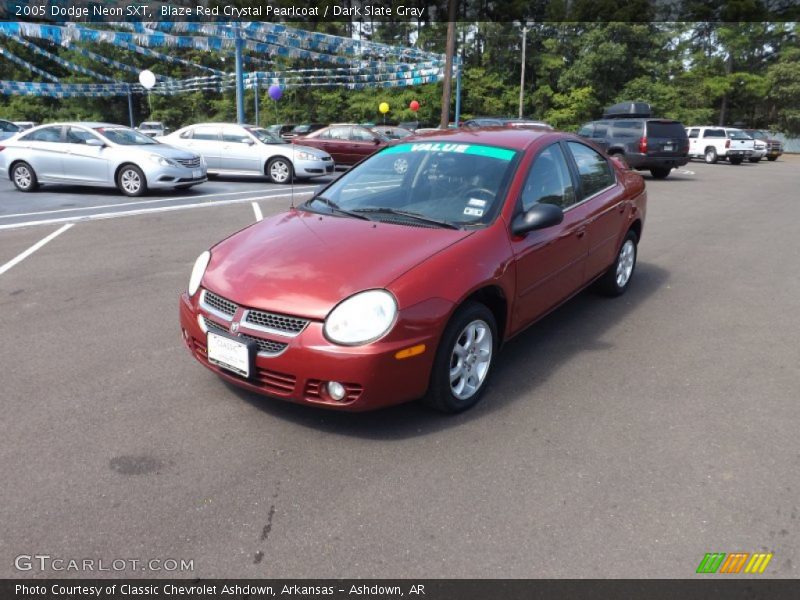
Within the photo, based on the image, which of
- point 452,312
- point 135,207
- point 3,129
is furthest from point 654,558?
point 3,129

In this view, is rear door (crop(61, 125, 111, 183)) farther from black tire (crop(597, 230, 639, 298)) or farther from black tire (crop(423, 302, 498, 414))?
black tire (crop(423, 302, 498, 414))

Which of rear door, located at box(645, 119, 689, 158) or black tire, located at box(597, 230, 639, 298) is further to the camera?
rear door, located at box(645, 119, 689, 158)

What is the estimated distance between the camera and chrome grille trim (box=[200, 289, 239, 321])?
3336mm

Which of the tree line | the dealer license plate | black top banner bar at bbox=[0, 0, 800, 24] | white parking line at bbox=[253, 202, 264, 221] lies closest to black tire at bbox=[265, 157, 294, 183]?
white parking line at bbox=[253, 202, 264, 221]

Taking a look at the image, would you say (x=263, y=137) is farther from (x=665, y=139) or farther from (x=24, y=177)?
(x=665, y=139)

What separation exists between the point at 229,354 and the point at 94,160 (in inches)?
422

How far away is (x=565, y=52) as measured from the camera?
44.7m

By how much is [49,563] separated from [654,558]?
2322mm

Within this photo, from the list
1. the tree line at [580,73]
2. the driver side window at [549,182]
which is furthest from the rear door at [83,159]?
the tree line at [580,73]

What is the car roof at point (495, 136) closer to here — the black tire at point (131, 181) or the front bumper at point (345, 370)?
the front bumper at point (345, 370)

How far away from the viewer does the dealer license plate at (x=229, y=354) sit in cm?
321

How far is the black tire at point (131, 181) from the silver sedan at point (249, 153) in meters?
3.64

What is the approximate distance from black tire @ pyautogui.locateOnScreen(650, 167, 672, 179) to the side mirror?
1668 centimetres

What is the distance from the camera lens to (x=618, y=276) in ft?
19.1
